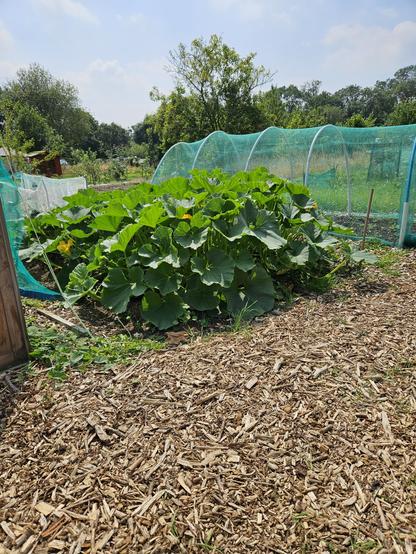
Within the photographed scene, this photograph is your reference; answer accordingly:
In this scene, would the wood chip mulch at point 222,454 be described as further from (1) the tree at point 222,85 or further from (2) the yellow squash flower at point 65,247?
(1) the tree at point 222,85

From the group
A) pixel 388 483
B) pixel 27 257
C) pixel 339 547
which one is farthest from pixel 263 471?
pixel 27 257

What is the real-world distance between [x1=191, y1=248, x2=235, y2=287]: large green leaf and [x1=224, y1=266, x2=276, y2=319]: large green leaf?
208mm

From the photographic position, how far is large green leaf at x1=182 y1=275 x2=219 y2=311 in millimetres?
3203

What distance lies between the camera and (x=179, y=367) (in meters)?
2.37

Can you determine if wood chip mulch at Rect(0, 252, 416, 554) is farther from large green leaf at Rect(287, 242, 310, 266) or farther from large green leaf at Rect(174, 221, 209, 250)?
large green leaf at Rect(287, 242, 310, 266)

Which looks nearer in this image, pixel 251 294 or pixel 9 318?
pixel 9 318

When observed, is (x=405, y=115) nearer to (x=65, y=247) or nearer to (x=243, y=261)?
(x=243, y=261)

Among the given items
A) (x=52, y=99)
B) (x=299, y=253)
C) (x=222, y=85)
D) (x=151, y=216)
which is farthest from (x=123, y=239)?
(x=52, y=99)

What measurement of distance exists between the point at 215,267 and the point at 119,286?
788mm

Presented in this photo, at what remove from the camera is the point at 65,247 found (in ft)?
12.8

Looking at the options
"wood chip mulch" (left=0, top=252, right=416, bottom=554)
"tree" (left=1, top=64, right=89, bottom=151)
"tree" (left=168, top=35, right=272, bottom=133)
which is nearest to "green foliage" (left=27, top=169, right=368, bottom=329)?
"wood chip mulch" (left=0, top=252, right=416, bottom=554)

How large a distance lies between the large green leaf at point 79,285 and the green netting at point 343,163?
14.2 ft

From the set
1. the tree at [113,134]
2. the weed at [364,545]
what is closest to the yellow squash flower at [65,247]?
the weed at [364,545]

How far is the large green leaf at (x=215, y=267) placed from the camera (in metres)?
3.13
